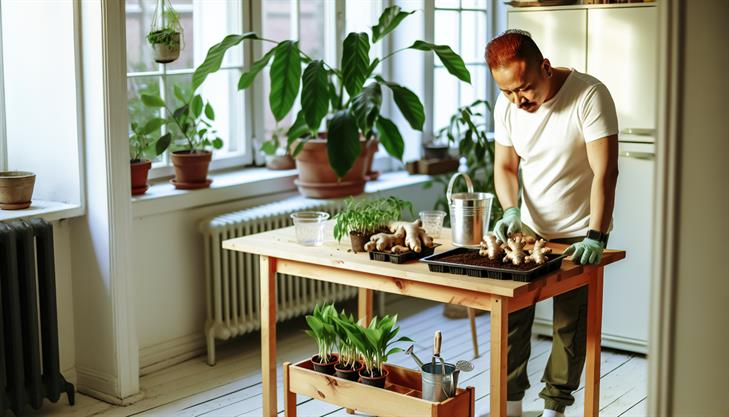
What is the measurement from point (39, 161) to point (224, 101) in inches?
43.5

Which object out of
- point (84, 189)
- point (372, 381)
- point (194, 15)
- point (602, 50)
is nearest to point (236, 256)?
point (84, 189)

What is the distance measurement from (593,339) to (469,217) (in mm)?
638

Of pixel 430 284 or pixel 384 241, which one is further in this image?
pixel 384 241

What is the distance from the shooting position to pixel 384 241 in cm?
316

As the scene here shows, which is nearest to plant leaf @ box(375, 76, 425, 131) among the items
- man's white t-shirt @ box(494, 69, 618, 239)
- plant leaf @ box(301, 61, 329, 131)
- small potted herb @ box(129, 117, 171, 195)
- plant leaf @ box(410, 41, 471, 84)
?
plant leaf @ box(410, 41, 471, 84)

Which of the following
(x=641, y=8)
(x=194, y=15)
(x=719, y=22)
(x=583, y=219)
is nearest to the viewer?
(x=719, y=22)

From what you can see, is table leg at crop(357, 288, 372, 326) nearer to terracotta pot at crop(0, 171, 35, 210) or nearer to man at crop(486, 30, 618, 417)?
man at crop(486, 30, 618, 417)

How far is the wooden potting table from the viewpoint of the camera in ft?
9.51

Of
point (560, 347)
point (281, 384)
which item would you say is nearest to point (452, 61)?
point (560, 347)

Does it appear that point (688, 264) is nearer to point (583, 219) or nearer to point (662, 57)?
point (662, 57)

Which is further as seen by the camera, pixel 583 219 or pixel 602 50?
pixel 602 50

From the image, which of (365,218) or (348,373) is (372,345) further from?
(365,218)

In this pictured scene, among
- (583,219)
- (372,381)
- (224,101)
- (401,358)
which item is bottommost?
(401,358)

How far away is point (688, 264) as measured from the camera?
148cm
